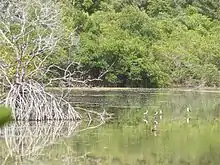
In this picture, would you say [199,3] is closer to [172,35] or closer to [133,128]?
[172,35]

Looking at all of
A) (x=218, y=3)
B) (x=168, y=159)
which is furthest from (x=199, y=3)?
(x=168, y=159)

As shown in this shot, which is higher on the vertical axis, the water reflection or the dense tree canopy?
the dense tree canopy

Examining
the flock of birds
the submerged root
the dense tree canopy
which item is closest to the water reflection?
the submerged root

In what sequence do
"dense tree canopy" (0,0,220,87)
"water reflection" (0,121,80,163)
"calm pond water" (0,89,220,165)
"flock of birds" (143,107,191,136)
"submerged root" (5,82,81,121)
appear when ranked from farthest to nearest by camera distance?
"dense tree canopy" (0,0,220,87) → "flock of birds" (143,107,191,136) → "submerged root" (5,82,81,121) → "water reflection" (0,121,80,163) → "calm pond water" (0,89,220,165)

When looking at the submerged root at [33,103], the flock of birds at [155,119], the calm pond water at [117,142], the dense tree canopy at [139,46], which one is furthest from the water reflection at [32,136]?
the dense tree canopy at [139,46]

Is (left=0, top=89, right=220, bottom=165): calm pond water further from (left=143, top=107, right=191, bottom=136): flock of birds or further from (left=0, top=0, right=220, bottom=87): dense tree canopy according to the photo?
(left=0, top=0, right=220, bottom=87): dense tree canopy

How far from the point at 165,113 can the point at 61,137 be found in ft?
21.6

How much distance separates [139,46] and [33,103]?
2475cm

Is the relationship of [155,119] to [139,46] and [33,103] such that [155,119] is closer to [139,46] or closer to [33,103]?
[33,103]

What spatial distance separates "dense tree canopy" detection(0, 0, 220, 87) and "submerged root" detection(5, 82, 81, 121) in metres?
14.5

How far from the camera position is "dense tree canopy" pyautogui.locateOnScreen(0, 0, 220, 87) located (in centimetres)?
3462

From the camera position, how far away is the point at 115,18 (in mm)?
42031

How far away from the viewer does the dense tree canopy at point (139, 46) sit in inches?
1363

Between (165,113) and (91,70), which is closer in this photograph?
(165,113)
